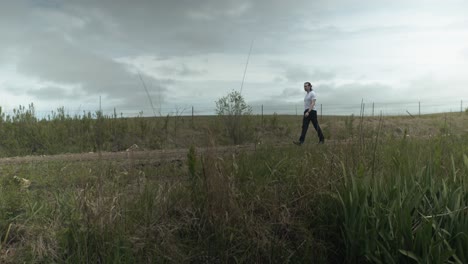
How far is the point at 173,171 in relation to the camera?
526cm

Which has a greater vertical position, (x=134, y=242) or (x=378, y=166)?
(x=378, y=166)

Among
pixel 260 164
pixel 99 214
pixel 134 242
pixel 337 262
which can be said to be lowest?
pixel 337 262

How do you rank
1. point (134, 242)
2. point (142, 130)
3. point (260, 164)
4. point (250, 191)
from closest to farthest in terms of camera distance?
1. point (134, 242)
2. point (250, 191)
3. point (260, 164)
4. point (142, 130)

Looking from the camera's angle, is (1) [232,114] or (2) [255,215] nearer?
(2) [255,215]

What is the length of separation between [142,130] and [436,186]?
14.8 metres

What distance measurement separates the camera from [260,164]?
510 centimetres

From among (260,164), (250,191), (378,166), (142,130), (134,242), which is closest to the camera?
(134,242)

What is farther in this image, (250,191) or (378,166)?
(378,166)

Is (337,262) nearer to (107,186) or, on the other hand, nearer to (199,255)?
(199,255)

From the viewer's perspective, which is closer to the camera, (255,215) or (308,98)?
(255,215)

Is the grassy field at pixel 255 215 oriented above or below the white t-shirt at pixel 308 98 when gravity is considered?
below

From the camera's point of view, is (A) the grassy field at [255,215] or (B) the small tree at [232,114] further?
(B) the small tree at [232,114]

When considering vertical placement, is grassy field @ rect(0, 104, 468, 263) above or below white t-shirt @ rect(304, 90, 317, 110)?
below

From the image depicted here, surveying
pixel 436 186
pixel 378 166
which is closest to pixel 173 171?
pixel 378 166
